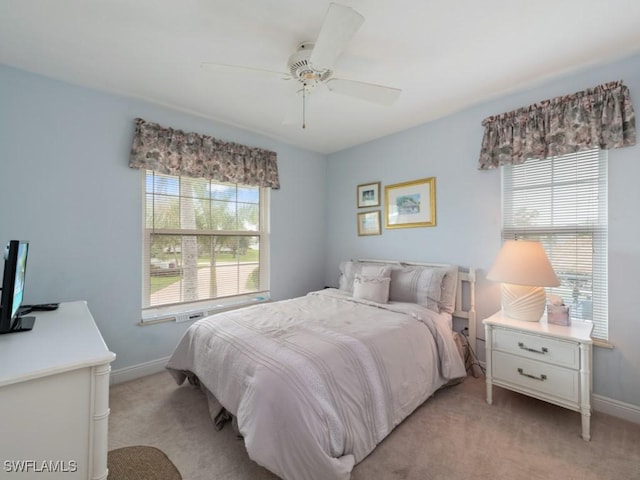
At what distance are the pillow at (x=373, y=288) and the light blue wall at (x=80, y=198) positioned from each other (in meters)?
1.89

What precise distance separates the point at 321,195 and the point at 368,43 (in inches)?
97.6

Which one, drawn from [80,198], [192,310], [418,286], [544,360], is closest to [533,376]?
[544,360]

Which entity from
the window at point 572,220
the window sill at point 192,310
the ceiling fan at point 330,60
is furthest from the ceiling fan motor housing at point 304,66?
the window sill at point 192,310

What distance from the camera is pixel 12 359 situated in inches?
41.5

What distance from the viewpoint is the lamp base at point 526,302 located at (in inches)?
85.3

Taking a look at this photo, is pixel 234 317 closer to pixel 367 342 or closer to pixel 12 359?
pixel 367 342

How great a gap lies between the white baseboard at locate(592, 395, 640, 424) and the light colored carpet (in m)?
0.05

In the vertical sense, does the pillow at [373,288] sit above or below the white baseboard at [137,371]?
Answer: above

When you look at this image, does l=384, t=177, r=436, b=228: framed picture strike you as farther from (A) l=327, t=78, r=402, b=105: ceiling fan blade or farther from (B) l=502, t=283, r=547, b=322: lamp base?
(A) l=327, t=78, r=402, b=105: ceiling fan blade

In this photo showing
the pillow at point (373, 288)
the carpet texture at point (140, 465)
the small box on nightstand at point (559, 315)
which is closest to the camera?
the carpet texture at point (140, 465)

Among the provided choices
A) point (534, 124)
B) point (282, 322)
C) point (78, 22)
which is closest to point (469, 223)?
point (534, 124)

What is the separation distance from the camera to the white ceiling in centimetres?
161

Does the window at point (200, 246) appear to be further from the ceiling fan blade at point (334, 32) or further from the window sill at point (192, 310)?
the ceiling fan blade at point (334, 32)

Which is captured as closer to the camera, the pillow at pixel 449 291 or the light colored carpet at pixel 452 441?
the light colored carpet at pixel 452 441
